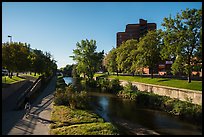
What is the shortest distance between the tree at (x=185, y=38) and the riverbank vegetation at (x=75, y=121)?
43.8 feet

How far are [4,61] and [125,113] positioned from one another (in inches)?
739

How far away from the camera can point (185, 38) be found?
27.4 metres

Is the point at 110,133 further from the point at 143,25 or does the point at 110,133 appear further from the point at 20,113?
the point at 143,25

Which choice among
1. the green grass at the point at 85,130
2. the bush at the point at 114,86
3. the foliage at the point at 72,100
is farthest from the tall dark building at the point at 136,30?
the green grass at the point at 85,130

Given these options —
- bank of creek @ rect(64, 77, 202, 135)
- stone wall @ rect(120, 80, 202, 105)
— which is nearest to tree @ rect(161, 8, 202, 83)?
stone wall @ rect(120, 80, 202, 105)

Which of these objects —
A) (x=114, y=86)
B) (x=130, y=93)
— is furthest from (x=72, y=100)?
(x=114, y=86)

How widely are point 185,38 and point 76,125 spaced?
743 inches

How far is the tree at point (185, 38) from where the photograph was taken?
27.1 m

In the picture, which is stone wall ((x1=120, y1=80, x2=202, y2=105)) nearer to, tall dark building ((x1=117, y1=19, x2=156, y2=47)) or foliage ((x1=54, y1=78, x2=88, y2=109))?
foliage ((x1=54, y1=78, x2=88, y2=109))

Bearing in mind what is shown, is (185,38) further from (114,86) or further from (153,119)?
(114,86)

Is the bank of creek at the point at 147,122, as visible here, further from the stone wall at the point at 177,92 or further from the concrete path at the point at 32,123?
the concrete path at the point at 32,123

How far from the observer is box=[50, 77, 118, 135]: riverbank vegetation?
13734mm

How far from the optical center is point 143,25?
116 metres

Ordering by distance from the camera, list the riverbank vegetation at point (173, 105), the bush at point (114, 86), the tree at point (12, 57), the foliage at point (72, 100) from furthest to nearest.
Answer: the bush at point (114, 86), the tree at point (12, 57), the foliage at point (72, 100), the riverbank vegetation at point (173, 105)
